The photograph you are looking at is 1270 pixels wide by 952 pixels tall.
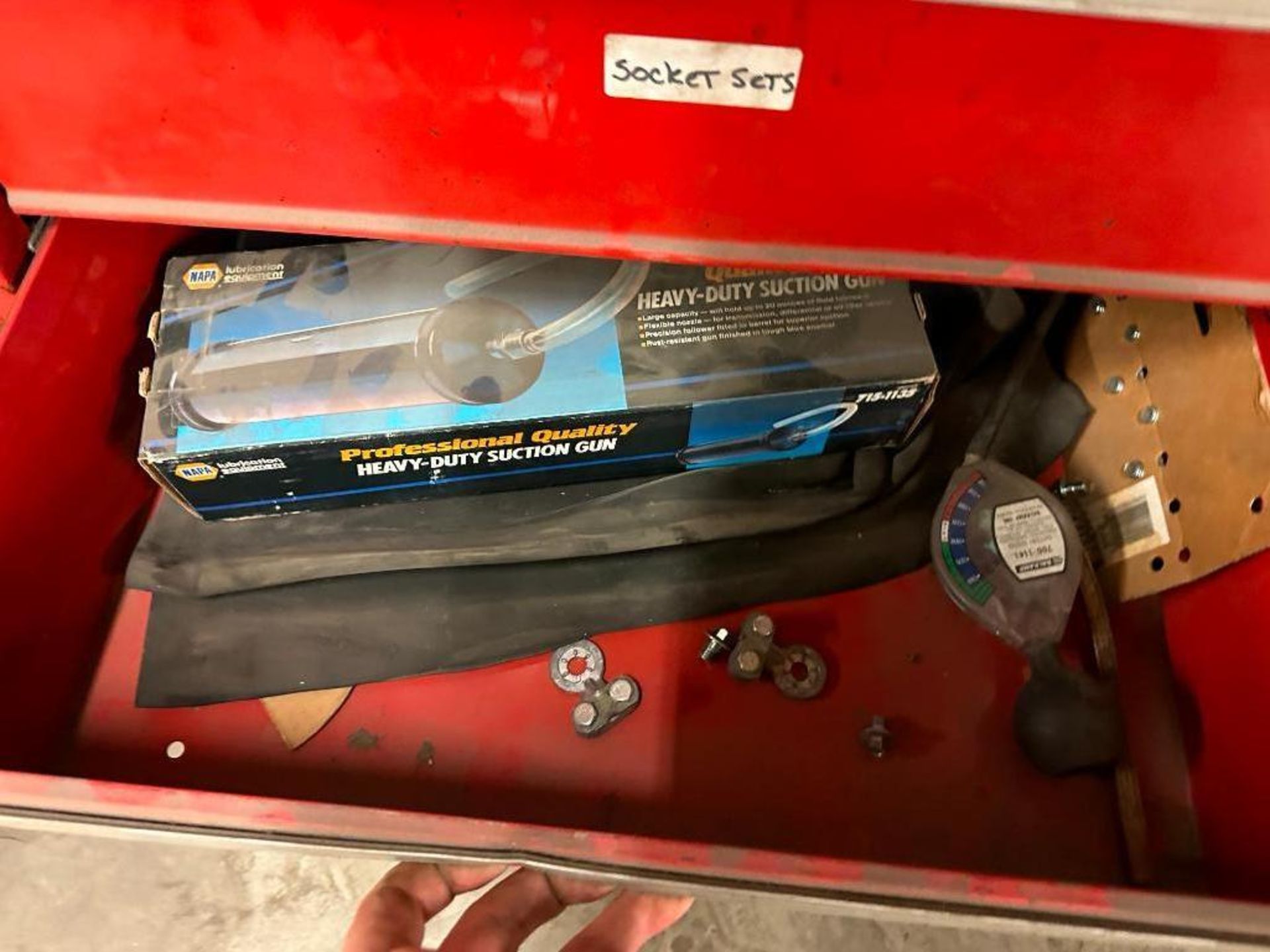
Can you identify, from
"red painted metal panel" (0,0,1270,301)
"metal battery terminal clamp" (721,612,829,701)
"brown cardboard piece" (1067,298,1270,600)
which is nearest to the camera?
"red painted metal panel" (0,0,1270,301)

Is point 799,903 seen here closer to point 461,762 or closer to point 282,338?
point 461,762

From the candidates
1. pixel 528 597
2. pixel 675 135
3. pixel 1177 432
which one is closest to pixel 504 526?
pixel 528 597

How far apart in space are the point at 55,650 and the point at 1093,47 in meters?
0.81

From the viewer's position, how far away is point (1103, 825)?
71 centimetres

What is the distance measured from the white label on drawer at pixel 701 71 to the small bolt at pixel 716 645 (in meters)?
0.45

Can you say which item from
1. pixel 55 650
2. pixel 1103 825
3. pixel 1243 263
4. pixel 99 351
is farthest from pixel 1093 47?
pixel 55 650

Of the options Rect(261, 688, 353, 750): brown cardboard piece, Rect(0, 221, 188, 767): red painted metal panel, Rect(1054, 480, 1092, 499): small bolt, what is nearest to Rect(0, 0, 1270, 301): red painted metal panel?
Rect(0, 221, 188, 767): red painted metal panel

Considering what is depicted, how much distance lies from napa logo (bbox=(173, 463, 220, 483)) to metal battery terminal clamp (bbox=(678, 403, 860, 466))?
37 cm

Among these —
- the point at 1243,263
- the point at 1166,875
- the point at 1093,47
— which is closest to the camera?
the point at 1093,47

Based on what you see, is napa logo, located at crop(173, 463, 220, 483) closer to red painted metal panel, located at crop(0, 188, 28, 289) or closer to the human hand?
red painted metal panel, located at crop(0, 188, 28, 289)

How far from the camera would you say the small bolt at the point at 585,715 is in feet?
2.39

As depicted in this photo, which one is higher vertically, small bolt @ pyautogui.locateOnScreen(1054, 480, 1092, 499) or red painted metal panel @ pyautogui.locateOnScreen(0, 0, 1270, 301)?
red painted metal panel @ pyautogui.locateOnScreen(0, 0, 1270, 301)

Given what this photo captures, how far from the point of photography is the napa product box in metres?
0.67

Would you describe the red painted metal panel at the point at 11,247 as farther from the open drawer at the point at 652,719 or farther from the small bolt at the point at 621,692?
the small bolt at the point at 621,692
